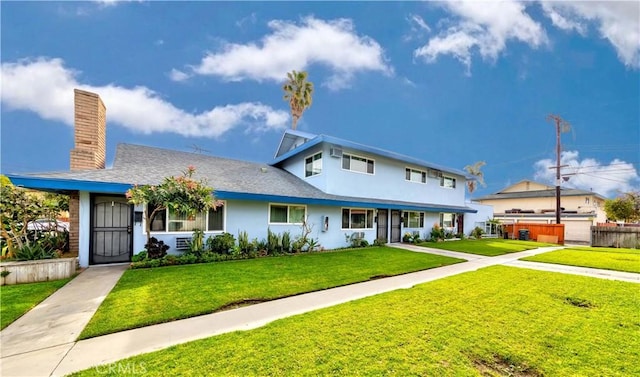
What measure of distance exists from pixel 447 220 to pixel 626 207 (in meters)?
18.0

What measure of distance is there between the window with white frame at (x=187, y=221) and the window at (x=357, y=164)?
688 cm

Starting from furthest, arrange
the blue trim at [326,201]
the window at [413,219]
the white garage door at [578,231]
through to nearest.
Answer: the white garage door at [578,231] → the window at [413,219] → the blue trim at [326,201]

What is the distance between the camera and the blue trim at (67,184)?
7184 millimetres

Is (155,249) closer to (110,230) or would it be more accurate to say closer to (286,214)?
(110,230)

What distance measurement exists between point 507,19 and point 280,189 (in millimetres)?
20281

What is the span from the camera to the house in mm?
8750

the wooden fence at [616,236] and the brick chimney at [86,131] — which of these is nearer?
the brick chimney at [86,131]

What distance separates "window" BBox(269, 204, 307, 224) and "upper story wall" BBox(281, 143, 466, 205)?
1.89 meters

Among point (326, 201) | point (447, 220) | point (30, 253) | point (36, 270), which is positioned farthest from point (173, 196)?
point (447, 220)

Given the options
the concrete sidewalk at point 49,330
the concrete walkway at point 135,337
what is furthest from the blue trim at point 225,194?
the concrete walkway at point 135,337

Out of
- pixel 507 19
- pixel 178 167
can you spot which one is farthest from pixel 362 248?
pixel 507 19

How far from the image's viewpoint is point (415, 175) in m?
17.9

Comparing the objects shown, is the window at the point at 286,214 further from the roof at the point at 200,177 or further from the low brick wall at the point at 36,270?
the low brick wall at the point at 36,270

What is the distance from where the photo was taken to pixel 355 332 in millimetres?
3914
